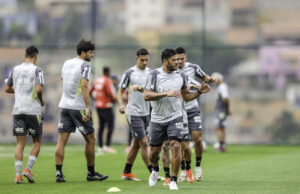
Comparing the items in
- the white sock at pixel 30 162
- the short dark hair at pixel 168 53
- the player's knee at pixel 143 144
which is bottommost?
the white sock at pixel 30 162

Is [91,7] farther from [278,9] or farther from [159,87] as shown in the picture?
[159,87]

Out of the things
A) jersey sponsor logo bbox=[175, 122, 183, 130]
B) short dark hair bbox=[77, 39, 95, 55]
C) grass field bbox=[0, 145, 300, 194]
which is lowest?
grass field bbox=[0, 145, 300, 194]

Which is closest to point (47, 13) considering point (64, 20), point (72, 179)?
point (64, 20)

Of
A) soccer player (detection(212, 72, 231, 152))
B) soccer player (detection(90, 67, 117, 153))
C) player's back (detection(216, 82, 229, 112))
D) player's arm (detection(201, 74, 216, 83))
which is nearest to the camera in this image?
player's arm (detection(201, 74, 216, 83))

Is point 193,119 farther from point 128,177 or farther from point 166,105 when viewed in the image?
point 166,105

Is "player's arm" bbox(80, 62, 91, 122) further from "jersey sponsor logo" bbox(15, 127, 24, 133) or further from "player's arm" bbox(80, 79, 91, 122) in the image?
"jersey sponsor logo" bbox(15, 127, 24, 133)

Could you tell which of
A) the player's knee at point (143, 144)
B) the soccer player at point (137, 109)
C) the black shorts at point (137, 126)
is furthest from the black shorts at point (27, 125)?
the player's knee at point (143, 144)

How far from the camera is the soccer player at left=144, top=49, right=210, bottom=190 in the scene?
1188 cm

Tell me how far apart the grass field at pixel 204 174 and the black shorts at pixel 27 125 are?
2.55 feet

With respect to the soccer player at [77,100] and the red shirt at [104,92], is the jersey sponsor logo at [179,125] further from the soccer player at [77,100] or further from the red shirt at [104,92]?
the red shirt at [104,92]

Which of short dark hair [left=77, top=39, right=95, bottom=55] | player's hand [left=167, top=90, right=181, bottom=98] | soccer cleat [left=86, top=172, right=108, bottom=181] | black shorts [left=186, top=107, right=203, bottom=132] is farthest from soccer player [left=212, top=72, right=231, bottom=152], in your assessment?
player's hand [left=167, top=90, right=181, bottom=98]

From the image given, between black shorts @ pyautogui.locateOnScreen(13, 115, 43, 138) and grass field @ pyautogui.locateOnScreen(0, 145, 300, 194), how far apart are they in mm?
777

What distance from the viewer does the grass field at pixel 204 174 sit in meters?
11.9

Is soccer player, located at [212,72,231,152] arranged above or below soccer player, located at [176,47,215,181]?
below
